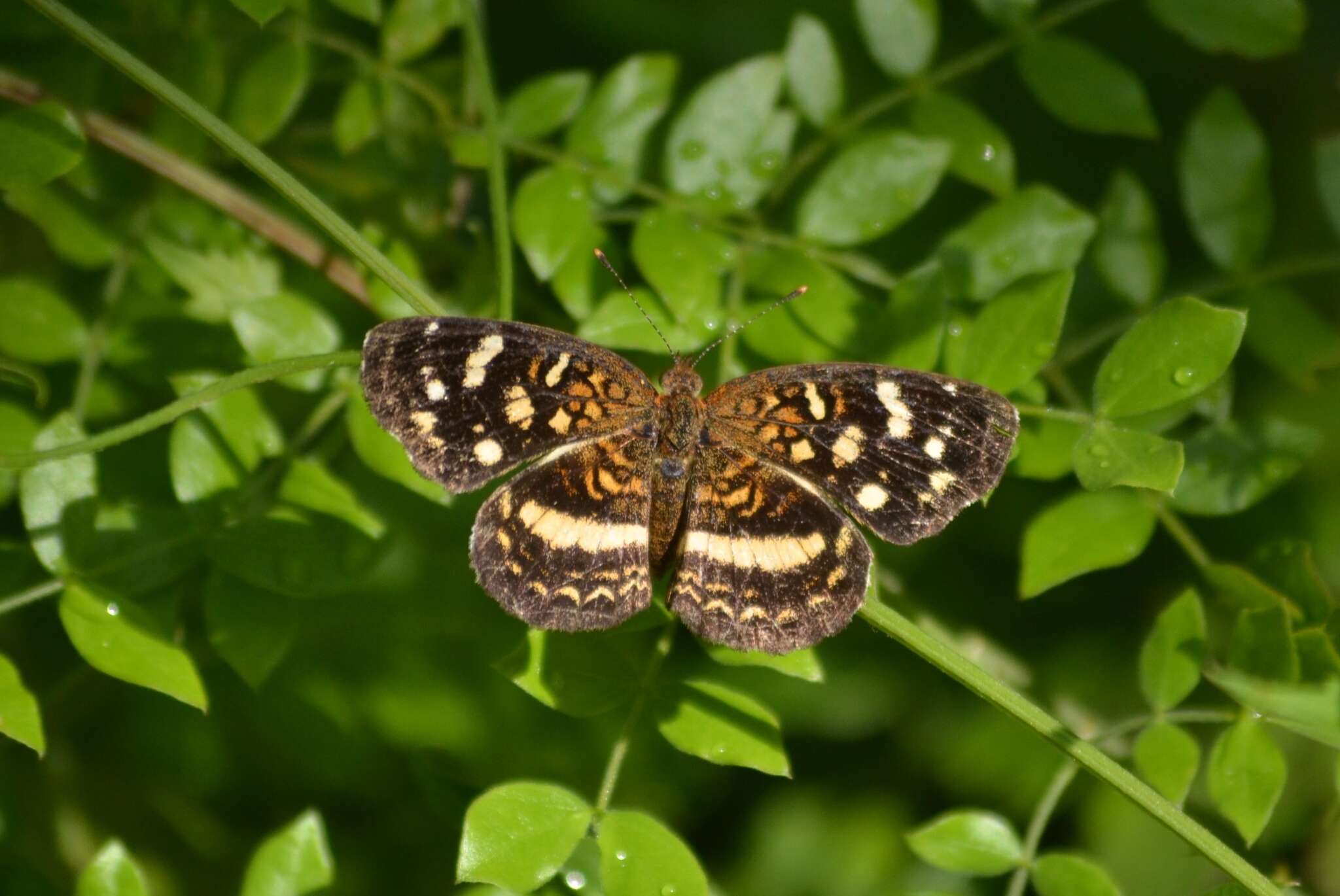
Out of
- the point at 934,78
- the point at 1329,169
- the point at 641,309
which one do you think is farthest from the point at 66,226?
the point at 1329,169

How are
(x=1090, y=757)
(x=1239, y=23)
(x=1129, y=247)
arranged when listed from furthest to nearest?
1. (x=1129, y=247)
2. (x=1239, y=23)
3. (x=1090, y=757)

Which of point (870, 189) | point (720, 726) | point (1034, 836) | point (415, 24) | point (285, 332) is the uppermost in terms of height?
point (415, 24)

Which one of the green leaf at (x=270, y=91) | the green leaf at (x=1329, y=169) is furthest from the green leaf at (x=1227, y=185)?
the green leaf at (x=270, y=91)

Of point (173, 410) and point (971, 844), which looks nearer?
point (173, 410)

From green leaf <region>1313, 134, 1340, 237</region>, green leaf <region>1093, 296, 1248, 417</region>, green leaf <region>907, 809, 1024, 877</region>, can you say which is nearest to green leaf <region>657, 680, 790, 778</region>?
green leaf <region>907, 809, 1024, 877</region>

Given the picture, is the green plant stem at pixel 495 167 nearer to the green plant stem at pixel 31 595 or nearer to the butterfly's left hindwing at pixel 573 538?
the butterfly's left hindwing at pixel 573 538

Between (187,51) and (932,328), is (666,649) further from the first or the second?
(187,51)

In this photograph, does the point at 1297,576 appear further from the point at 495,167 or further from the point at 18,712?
the point at 18,712
